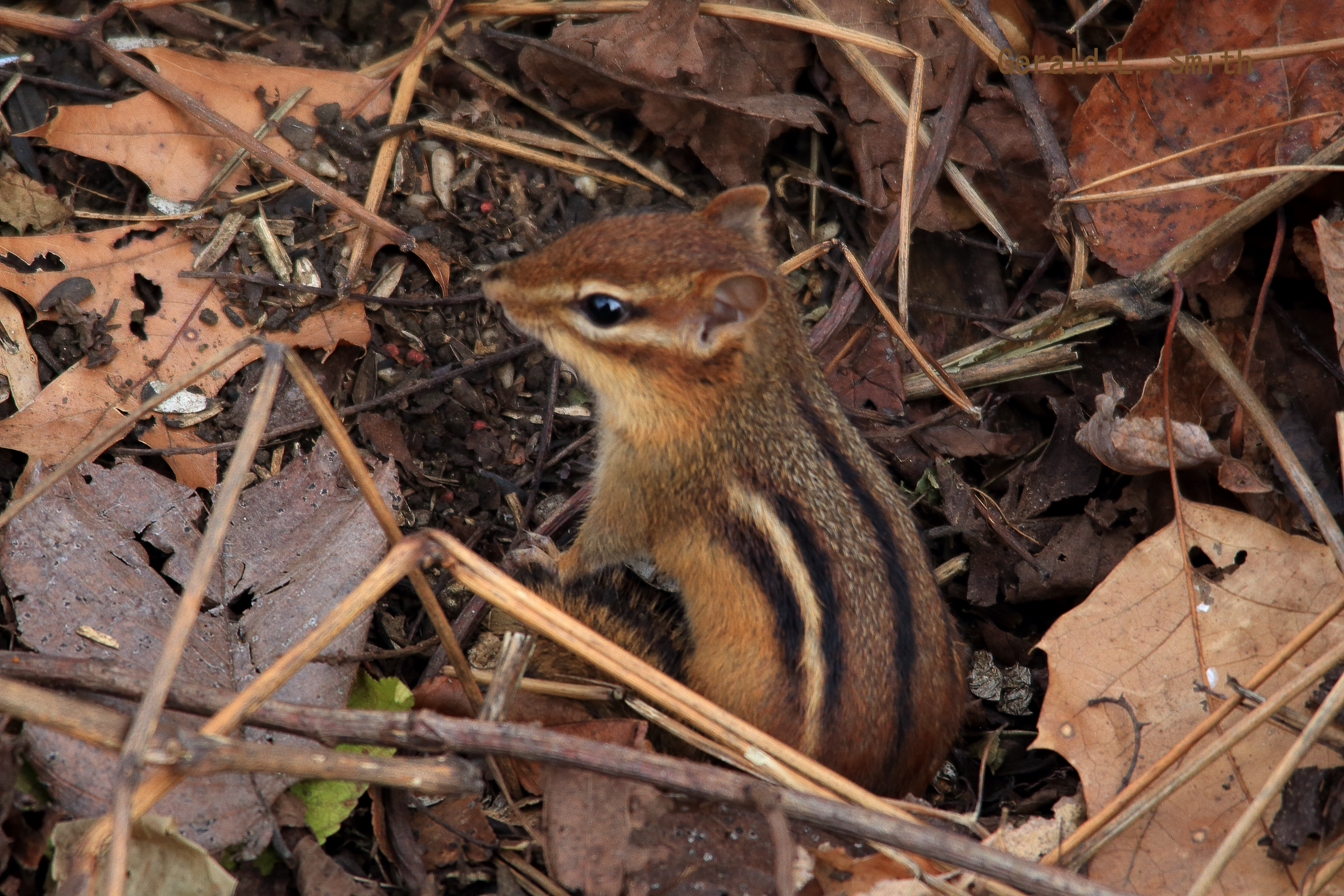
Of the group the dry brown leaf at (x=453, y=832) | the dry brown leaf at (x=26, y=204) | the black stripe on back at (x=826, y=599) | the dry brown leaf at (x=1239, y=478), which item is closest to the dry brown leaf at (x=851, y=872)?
the black stripe on back at (x=826, y=599)

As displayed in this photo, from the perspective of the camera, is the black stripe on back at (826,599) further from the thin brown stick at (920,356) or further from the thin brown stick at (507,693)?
the thin brown stick at (920,356)

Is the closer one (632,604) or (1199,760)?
(1199,760)

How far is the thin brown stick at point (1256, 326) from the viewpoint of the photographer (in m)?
5.02

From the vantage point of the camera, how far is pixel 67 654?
12.8 feet

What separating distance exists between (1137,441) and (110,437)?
13.4 ft

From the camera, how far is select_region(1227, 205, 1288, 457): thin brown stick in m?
5.02

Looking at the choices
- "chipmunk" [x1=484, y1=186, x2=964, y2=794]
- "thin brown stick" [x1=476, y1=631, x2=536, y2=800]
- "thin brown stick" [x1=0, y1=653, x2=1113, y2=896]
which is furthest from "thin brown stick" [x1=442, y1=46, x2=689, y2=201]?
"thin brown stick" [x1=0, y1=653, x2=1113, y2=896]

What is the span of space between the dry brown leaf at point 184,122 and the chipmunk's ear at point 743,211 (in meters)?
1.93

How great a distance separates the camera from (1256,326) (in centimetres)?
506

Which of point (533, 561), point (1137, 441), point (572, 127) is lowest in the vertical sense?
point (533, 561)

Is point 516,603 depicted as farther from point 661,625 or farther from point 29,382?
point 29,382

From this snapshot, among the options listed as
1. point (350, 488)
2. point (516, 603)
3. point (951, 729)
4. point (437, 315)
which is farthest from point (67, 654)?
point (951, 729)

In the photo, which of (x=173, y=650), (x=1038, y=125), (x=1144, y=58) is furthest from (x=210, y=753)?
(x=1144, y=58)

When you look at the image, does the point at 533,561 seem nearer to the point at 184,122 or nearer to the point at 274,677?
the point at 274,677
